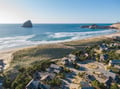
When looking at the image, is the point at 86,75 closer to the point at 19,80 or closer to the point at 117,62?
the point at 117,62

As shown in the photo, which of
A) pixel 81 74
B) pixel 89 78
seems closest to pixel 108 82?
pixel 89 78

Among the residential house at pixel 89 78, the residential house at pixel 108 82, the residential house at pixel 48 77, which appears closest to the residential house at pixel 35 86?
the residential house at pixel 48 77

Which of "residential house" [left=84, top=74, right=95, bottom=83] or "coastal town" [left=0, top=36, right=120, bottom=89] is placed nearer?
"coastal town" [left=0, top=36, right=120, bottom=89]

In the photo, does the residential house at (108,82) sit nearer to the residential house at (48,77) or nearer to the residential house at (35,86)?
the residential house at (48,77)

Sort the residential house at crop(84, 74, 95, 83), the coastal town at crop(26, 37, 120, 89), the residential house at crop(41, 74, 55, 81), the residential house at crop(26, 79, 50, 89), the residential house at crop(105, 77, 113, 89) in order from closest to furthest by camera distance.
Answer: the residential house at crop(26, 79, 50, 89) → the coastal town at crop(26, 37, 120, 89) → the residential house at crop(105, 77, 113, 89) → the residential house at crop(41, 74, 55, 81) → the residential house at crop(84, 74, 95, 83)

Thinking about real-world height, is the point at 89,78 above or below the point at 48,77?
below

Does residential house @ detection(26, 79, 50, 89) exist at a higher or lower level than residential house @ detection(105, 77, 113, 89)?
higher

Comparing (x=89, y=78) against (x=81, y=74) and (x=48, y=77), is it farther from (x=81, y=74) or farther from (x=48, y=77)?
(x=48, y=77)

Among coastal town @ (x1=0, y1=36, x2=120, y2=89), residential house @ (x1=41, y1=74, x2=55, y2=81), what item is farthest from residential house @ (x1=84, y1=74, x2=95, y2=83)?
residential house @ (x1=41, y1=74, x2=55, y2=81)

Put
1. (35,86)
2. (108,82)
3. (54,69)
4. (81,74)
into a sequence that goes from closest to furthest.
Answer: (35,86) < (108,82) < (81,74) < (54,69)

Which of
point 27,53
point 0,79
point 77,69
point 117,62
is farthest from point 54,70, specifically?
point 27,53

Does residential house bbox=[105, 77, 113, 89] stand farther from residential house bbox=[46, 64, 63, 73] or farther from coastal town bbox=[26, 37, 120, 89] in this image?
residential house bbox=[46, 64, 63, 73]
